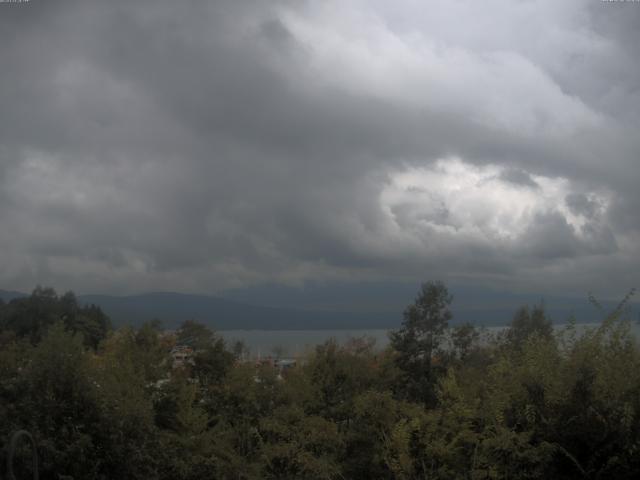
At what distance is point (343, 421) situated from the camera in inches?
558

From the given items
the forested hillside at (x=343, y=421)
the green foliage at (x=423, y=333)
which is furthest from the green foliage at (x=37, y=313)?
the forested hillside at (x=343, y=421)

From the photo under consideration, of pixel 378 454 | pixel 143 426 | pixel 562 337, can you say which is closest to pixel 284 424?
pixel 378 454

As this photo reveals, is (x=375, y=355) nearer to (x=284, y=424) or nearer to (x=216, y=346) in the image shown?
(x=216, y=346)

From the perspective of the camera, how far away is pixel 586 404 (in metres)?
8.57

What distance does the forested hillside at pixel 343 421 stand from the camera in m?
8.59

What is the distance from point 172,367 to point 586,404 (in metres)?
11.1

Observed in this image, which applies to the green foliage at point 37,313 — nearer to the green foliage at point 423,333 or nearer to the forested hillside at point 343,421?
the green foliage at point 423,333

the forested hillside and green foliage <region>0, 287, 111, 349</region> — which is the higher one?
green foliage <region>0, 287, 111, 349</region>

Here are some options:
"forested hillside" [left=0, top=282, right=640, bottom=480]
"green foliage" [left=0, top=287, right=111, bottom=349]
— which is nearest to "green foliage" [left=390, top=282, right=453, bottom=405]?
"forested hillside" [left=0, top=282, right=640, bottom=480]

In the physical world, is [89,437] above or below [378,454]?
above

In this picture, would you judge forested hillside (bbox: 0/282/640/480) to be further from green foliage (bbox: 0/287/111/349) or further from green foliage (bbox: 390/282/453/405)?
green foliage (bbox: 0/287/111/349)

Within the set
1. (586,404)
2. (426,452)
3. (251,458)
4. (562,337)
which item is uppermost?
(562,337)

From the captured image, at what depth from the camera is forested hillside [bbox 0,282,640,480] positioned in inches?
338

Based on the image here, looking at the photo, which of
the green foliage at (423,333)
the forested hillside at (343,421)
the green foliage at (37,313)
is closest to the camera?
the forested hillside at (343,421)
